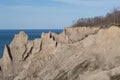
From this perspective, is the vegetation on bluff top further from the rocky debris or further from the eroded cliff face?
the rocky debris

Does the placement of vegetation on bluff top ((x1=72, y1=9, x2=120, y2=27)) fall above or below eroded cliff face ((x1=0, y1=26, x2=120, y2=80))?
above

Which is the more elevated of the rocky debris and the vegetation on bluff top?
the vegetation on bluff top

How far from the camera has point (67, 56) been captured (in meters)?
51.6

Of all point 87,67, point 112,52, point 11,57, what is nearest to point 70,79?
point 87,67

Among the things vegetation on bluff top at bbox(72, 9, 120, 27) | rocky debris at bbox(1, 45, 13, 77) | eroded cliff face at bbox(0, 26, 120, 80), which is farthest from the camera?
vegetation on bluff top at bbox(72, 9, 120, 27)

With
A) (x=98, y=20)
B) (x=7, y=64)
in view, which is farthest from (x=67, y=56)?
(x=98, y=20)

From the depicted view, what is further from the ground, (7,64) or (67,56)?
(67,56)

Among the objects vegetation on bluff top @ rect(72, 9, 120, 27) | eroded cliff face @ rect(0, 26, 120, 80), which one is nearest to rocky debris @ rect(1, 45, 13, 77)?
eroded cliff face @ rect(0, 26, 120, 80)

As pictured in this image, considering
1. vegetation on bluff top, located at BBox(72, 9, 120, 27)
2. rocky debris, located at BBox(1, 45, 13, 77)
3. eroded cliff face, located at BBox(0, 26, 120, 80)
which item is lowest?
rocky debris, located at BBox(1, 45, 13, 77)

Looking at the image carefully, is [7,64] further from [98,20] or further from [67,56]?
[98,20]

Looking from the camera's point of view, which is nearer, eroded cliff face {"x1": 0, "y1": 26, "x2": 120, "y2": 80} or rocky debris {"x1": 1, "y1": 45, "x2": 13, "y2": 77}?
eroded cliff face {"x1": 0, "y1": 26, "x2": 120, "y2": 80}

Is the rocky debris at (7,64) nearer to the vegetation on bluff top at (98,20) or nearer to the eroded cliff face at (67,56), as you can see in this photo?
the eroded cliff face at (67,56)

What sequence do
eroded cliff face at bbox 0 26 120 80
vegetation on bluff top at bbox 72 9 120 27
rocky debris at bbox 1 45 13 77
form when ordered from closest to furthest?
eroded cliff face at bbox 0 26 120 80 < rocky debris at bbox 1 45 13 77 < vegetation on bluff top at bbox 72 9 120 27

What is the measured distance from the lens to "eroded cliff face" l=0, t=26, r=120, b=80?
147 feet
